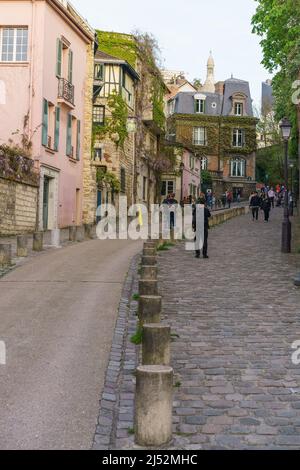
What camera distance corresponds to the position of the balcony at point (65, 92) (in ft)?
80.6

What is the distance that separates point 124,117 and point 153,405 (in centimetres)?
2973

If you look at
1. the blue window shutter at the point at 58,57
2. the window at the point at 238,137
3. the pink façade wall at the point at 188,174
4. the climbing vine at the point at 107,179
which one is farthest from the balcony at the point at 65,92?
the window at the point at 238,137

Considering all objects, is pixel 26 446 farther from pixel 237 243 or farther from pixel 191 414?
pixel 237 243

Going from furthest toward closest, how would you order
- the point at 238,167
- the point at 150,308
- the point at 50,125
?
the point at 238,167, the point at 50,125, the point at 150,308

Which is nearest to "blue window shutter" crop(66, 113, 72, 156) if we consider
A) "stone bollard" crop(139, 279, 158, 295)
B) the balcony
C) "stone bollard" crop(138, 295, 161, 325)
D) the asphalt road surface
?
the balcony

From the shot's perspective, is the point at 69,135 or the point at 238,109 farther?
the point at 238,109

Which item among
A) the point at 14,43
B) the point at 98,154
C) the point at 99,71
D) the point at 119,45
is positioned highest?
the point at 119,45

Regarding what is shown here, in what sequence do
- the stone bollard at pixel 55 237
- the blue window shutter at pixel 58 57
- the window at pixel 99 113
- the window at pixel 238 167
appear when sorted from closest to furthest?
the stone bollard at pixel 55 237
the blue window shutter at pixel 58 57
the window at pixel 99 113
the window at pixel 238 167

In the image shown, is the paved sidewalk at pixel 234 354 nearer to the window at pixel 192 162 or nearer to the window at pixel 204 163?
the window at pixel 192 162

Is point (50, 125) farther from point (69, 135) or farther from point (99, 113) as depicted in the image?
point (99, 113)

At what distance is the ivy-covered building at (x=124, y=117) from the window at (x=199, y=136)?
18626 mm

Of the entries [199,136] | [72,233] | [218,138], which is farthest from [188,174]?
[72,233]

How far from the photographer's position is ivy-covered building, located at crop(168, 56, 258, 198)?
194ft

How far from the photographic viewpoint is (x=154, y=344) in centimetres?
517
